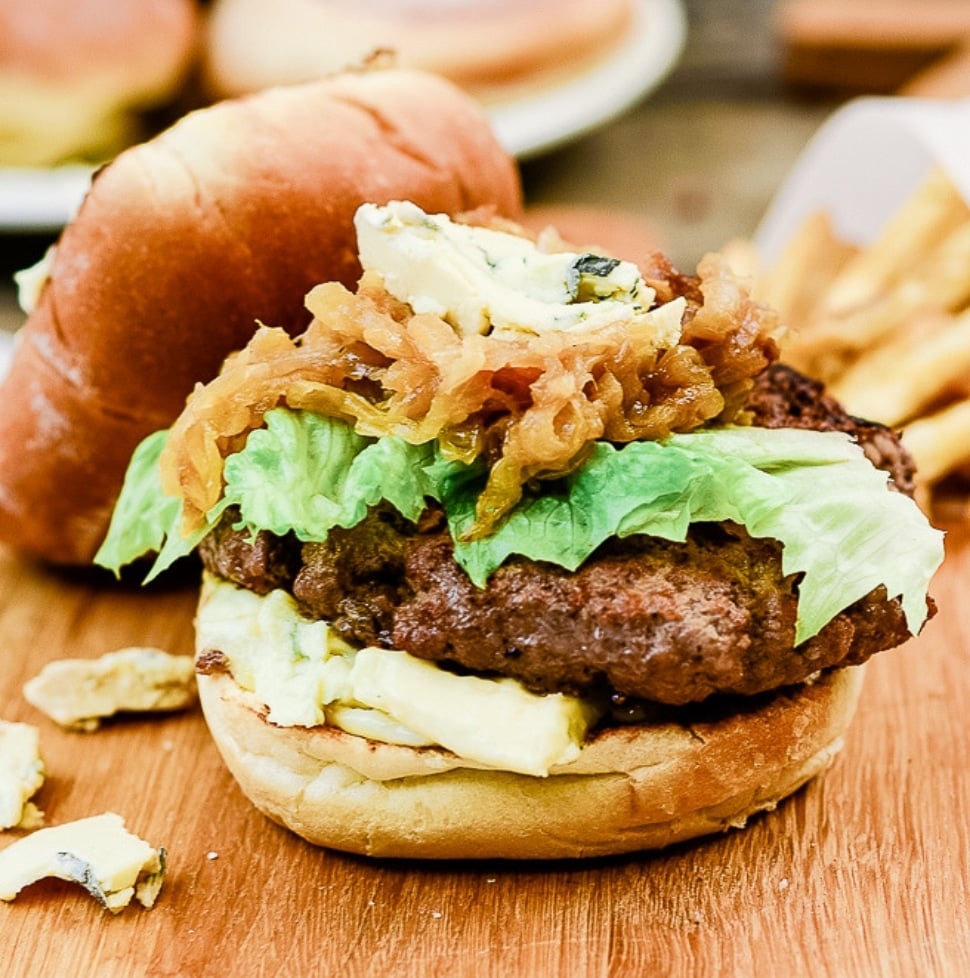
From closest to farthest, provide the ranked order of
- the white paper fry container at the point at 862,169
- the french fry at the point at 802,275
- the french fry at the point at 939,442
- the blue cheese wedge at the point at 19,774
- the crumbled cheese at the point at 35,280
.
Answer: the blue cheese wedge at the point at 19,774, the crumbled cheese at the point at 35,280, the french fry at the point at 939,442, the french fry at the point at 802,275, the white paper fry container at the point at 862,169

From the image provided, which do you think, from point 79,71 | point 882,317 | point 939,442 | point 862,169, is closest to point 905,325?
point 882,317

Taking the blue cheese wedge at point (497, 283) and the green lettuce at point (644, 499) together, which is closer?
the green lettuce at point (644, 499)

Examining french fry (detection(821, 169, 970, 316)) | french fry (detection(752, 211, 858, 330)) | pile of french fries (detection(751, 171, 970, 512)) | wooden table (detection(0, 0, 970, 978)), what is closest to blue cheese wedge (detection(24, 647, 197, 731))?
wooden table (detection(0, 0, 970, 978))

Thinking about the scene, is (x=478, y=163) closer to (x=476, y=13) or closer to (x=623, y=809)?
(x=623, y=809)

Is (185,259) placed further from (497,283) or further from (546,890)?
(546,890)

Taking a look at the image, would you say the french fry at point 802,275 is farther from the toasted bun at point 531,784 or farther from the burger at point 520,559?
the toasted bun at point 531,784

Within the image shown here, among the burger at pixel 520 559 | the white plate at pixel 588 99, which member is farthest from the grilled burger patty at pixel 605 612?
the white plate at pixel 588 99

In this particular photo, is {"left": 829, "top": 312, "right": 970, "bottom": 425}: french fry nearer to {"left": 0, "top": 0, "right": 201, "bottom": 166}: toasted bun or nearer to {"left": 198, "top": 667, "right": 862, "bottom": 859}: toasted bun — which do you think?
{"left": 198, "top": 667, "right": 862, "bottom": 859}: toasted bun
